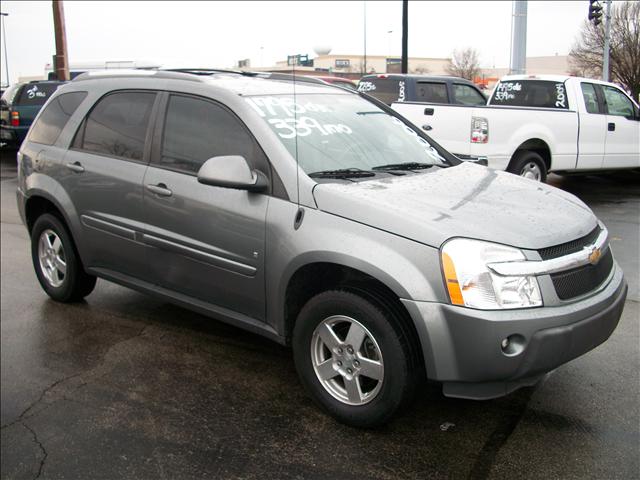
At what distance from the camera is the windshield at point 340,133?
3.61 m

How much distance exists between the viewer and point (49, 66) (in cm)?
3388

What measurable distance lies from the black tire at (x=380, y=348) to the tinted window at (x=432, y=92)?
8.97 meters

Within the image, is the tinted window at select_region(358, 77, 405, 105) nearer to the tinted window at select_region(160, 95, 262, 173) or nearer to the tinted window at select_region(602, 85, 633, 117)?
the tinted window at select_region(602, 85, 633, 117)

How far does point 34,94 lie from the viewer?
1581 cm

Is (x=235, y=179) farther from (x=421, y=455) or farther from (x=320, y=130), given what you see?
(x=421, y=455)

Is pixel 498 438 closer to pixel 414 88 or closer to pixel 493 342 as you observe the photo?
pixel 493 342

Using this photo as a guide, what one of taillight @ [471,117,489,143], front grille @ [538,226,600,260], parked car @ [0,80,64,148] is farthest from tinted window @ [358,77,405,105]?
front grille @ [538,226,600,260]

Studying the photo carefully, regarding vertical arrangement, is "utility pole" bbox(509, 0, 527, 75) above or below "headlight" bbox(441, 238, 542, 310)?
above

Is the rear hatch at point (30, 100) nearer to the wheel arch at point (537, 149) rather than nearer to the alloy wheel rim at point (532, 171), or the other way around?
the wheel arch at point (537, 149)

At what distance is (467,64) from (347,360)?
30903 millimetres

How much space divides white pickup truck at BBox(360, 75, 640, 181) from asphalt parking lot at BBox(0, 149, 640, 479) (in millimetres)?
4937

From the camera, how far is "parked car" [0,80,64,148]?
15.4m

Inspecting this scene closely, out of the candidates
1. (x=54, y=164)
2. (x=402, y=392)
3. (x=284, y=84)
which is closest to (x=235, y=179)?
Result: (x=284, y=84)

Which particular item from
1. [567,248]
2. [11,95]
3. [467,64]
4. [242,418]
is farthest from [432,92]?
[467,64]
